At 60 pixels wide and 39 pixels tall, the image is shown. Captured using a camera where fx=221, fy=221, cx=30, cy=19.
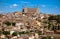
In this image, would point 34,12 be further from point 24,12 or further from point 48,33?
point 48,33

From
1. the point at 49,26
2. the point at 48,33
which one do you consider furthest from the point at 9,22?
the point at 48,33

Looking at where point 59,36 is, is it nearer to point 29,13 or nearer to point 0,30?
point 0,30

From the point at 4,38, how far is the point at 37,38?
2.10ft

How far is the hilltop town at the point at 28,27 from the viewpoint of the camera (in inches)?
181

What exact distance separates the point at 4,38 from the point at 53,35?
3.57ft

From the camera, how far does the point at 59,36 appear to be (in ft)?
14.6

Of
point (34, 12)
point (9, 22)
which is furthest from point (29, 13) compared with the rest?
point (9, 22)

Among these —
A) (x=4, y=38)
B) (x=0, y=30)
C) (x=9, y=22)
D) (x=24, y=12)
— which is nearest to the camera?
(x=4, y=38)

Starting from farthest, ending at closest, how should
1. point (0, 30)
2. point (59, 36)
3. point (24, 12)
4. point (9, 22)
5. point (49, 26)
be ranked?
point (24, 12), point (9, 22), point (49, 26), point (0, 30), point (59, 36)

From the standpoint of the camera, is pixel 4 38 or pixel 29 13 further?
pixel 29 13

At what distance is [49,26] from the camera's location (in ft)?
19.4

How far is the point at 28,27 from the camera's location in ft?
19.6

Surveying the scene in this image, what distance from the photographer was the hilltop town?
461 cm

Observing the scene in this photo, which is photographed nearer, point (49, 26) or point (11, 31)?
point (11, 31)
